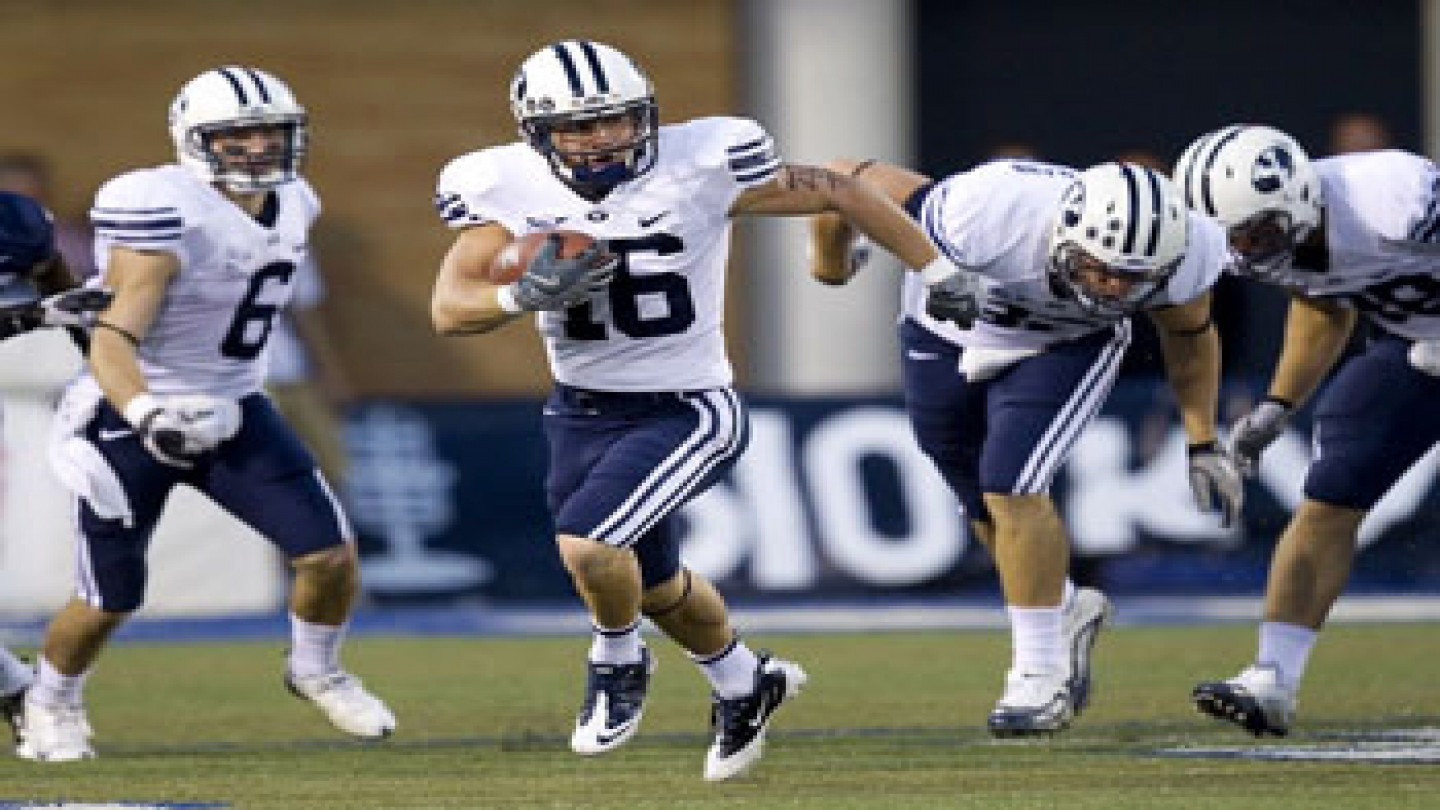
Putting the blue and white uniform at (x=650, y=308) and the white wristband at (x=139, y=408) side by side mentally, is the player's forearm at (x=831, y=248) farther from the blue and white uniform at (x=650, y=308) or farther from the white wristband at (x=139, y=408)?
the white wristband at (x=139, y=408)

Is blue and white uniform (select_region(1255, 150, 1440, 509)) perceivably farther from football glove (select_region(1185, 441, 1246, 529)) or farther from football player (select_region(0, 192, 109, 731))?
football player (select_region(0, 192, 109, 731))

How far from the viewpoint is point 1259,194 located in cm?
760

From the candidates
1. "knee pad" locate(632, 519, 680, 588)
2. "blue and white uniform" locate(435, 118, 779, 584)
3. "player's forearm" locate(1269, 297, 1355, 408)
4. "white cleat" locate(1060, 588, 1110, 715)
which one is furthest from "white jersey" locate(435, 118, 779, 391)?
"player's forearm" locate(1269, 297, 1355, 408)

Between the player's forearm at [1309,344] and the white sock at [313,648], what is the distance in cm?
234

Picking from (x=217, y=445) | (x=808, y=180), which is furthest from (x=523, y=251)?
(x=217, y=445)

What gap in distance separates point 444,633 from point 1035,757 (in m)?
4.89

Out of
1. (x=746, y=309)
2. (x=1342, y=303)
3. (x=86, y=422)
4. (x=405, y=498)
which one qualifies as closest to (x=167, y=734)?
(x=86, y=422)

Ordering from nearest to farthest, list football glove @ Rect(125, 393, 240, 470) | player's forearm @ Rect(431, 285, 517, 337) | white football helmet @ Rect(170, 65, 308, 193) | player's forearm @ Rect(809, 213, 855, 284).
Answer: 1. player's forearm @ Rect(431, 285, 517, 337)
2. football glove @ Rect(125, 393, 240, 470)
3. player's forearm @ Rect(809, 213, 855, 284)
4. white football helmet @ Rect(170, 65, 308, 193)

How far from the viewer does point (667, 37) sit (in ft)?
55.5

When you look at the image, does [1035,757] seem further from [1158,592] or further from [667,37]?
[667,37]

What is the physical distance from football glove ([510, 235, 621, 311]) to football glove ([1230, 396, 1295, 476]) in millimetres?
2042

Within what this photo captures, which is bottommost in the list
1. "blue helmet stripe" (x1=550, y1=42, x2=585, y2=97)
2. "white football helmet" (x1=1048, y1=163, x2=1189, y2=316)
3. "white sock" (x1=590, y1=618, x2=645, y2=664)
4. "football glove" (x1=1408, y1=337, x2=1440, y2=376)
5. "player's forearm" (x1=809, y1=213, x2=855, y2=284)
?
"white sock" (x1=590, y1=618, x2=645, y2=664)

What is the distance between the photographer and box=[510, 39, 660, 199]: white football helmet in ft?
24.2

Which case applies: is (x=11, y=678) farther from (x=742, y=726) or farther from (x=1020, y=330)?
(x=1020, y=330)
